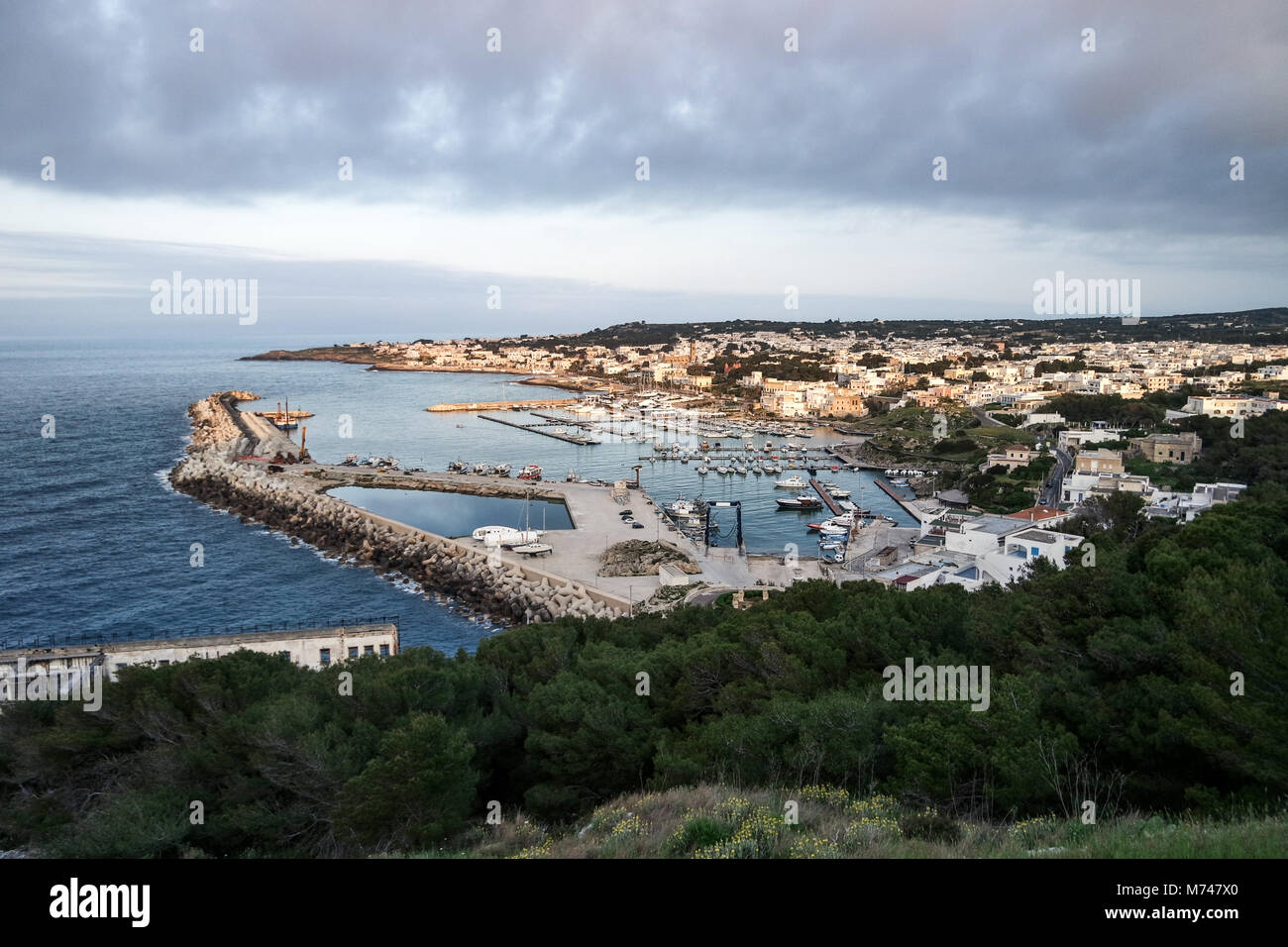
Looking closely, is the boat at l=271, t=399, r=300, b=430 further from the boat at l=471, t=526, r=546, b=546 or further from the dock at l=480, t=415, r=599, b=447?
the boat at l=471, t=526, r=546, b=546

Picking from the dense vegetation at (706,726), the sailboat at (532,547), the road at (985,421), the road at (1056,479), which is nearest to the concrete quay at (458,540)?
the sailboat at (532,547)

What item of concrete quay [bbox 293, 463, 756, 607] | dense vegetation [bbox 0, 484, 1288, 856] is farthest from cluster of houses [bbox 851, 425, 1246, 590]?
concrete quay [bbox 293, 463, 756, 607]

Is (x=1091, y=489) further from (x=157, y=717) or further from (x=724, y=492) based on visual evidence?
(x=157, y=717)
